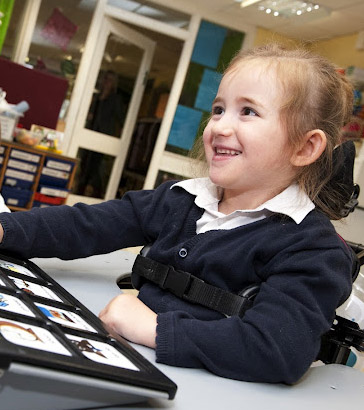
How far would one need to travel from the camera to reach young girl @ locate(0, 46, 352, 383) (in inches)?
24.0

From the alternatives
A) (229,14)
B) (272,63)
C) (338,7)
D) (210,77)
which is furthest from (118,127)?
(272,63)

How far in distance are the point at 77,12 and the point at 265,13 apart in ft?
6.11

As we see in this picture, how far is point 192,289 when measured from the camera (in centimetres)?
73

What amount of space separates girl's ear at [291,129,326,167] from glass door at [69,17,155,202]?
5.02m

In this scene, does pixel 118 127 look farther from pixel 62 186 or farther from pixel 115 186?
pixel 62 186

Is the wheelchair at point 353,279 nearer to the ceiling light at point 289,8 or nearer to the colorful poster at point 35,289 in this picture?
Answer: the colorful poster at point 35,289

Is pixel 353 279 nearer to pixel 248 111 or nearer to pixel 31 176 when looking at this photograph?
pixel 248 111

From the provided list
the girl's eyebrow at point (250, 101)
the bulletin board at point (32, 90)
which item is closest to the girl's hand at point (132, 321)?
the girl's eyebrow at point (250, 101)

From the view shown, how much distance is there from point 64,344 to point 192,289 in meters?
0.29

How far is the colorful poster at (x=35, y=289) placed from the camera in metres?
0.61

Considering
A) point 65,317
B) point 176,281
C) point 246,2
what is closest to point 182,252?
point 176,281

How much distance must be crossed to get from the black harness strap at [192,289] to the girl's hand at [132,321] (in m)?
0.09

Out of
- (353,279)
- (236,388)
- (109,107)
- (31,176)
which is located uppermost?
(109,107)

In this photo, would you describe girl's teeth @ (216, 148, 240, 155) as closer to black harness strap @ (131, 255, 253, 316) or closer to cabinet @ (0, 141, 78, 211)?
black harness strap @ (131, 255, 253, 316)
